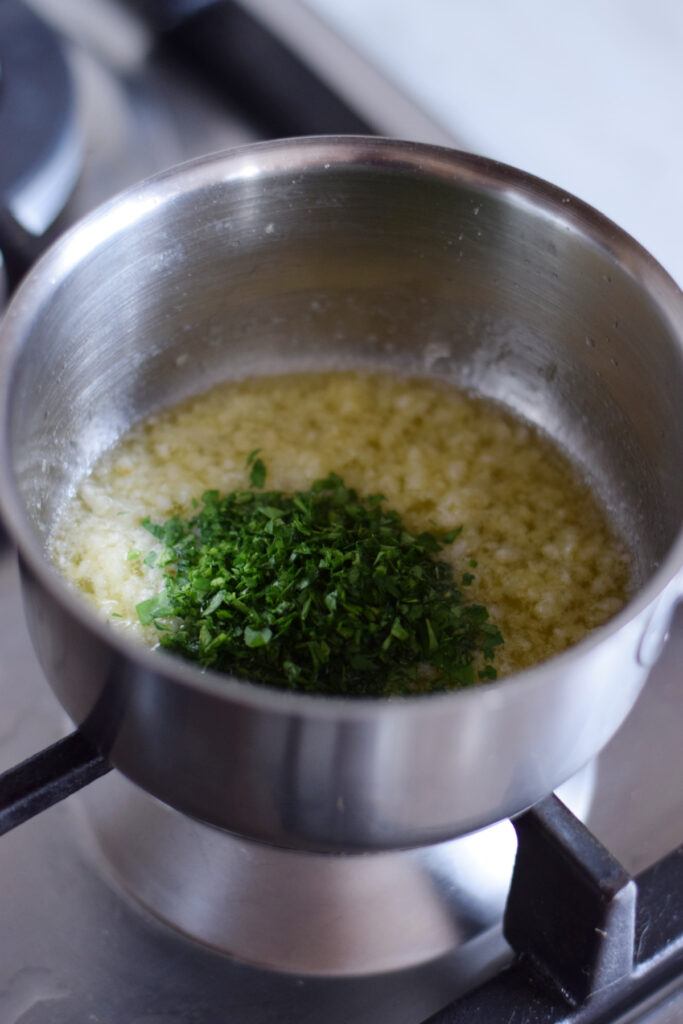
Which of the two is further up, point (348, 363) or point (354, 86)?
point (354, 86)

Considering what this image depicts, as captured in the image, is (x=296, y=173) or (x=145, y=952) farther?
(x=296, y=173)

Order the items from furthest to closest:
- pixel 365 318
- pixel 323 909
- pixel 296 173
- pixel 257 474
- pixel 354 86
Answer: pixel 354 86 → pixel 365 318 → pixel 257 474 → pixel 296 173 → pixel 323 909

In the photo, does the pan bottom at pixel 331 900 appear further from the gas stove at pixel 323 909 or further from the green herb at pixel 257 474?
the green herb at pixel 257 474

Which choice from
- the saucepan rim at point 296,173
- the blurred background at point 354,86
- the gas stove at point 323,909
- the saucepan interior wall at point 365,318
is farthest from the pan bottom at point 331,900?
the blurred background at point 354,86

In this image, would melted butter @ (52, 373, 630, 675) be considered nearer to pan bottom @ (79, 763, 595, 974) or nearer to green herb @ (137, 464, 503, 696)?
green herb @ (137, 464, 503, 696)

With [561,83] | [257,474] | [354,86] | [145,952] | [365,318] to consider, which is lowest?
[145,952]

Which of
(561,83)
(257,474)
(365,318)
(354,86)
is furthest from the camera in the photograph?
(561,83)

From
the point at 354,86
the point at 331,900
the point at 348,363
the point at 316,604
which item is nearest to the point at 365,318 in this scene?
the point at 348,363

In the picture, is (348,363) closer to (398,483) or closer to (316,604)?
(398,483)
